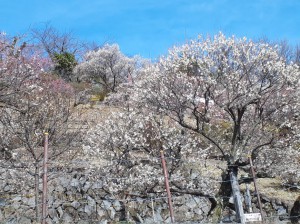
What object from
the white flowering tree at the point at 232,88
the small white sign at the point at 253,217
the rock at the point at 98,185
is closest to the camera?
the small white sign at the point at 253,217

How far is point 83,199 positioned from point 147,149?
478cm

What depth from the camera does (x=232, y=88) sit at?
11.0 m

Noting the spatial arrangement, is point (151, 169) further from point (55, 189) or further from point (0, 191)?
point (0, 191)

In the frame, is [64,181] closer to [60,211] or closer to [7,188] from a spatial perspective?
[60,211]

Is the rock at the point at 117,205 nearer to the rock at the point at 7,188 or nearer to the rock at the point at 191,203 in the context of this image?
the rock at the point at 191,203

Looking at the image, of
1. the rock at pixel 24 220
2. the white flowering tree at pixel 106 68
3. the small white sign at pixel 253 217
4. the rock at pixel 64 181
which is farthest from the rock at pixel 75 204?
the white flowering tree at pixel 106 68

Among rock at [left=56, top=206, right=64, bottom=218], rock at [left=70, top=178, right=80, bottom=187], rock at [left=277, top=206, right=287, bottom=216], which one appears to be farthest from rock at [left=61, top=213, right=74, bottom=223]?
rock at [left=277, top=206, right=287, bottom=216]

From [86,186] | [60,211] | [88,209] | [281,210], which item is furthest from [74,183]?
[281,210]

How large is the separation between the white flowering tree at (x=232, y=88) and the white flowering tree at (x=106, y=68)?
25.2 metres

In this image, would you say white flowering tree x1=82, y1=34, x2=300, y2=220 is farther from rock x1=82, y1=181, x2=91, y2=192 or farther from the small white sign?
rock x1=82, y1=181, x2=91, y2=192

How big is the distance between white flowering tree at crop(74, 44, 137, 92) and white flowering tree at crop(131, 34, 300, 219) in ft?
82.8

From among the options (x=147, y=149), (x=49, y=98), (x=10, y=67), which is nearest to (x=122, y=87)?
(x=49, y=98)

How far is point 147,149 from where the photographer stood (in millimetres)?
14500

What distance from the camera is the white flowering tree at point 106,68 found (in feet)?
122
